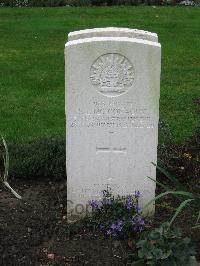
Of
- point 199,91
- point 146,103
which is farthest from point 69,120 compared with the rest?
point 199,91

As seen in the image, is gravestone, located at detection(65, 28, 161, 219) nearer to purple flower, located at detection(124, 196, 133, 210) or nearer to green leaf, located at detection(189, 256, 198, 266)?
purple flower, located at detection(124, 196, 133, 210)

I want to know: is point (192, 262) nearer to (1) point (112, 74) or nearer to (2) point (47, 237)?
(2) point (47, 237)

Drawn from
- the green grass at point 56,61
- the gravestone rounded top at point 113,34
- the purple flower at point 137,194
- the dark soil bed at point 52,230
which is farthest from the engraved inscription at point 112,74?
the green grass at point 56,61

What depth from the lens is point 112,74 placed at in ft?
14.9

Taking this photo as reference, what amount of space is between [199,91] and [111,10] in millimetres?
6062

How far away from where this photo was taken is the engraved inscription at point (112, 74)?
4508 millimetres

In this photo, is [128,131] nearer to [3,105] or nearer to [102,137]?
[102,137]

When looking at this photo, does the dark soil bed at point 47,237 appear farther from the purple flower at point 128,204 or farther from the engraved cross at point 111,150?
the engraved cross at point 111,150

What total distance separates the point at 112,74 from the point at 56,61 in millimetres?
5568

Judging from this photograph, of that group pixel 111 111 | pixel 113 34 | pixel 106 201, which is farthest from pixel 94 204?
pixel 113 34

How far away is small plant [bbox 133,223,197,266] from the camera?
3971mm

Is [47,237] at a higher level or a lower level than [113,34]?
lower

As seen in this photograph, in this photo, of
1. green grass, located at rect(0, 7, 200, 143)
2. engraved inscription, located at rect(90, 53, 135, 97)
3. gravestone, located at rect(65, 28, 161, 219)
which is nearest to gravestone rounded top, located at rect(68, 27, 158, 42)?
gravestone, located at rect(65, 28, 161, 219)

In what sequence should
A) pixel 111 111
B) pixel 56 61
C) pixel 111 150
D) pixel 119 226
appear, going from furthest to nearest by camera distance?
pixel 56 61
pixel 111 150
pixel 111 111
pixel 119 226
